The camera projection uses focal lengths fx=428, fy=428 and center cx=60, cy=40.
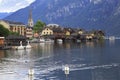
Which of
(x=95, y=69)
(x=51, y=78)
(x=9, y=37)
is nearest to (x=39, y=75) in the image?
(x=51, y=78)

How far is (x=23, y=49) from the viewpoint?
143 m

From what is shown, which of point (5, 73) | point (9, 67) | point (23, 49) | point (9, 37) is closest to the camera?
point (5, 73)

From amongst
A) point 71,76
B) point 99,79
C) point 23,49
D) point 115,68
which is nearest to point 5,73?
point 71,76

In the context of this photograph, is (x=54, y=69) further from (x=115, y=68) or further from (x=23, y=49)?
(x=23, y=49)

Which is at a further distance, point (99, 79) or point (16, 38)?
point (16, 38)

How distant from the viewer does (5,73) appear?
6875 cm

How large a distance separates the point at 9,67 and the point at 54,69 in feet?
30.0

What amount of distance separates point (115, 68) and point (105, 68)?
1808mm

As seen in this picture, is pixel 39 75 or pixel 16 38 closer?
pixel 39 75

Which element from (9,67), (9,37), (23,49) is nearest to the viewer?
(9,67)

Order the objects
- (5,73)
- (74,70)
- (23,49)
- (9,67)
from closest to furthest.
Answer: (5,73), (74,70), (9,67), (23,49)

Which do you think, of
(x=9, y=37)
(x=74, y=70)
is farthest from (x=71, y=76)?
(x=9, y=37)

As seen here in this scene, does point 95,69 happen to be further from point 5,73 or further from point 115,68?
point 5,73

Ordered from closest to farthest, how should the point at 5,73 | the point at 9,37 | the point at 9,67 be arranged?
the point at 5,73
the point at 9,67
the point at 9,37
